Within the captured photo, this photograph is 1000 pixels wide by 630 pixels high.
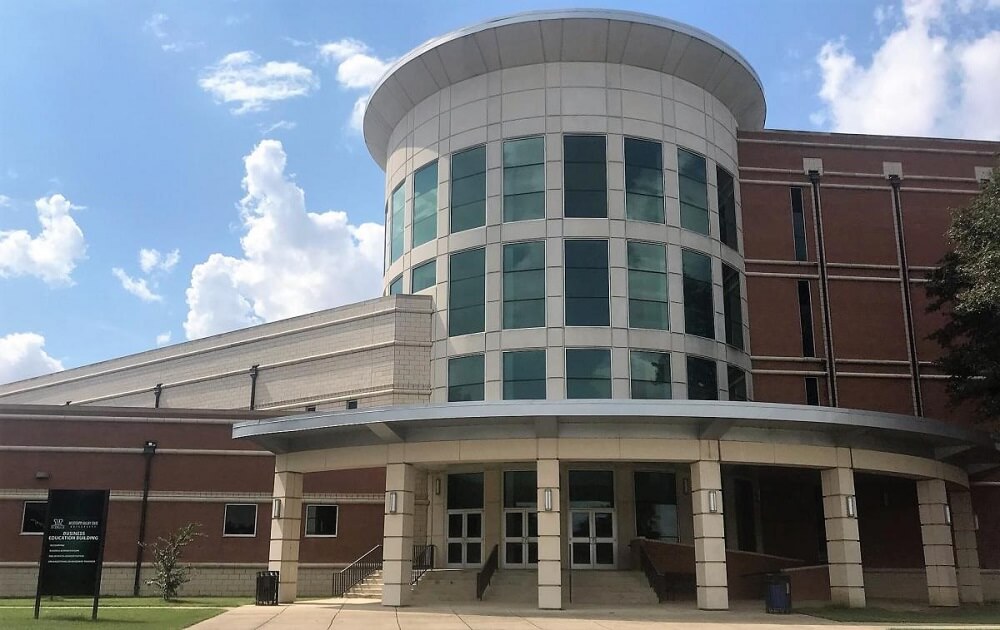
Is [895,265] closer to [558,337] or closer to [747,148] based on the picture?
[747,148]

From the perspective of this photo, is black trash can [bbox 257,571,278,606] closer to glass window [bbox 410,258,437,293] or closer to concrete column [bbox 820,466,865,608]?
glass window [bbox 410,258,437,293]

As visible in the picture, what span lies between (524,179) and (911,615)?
1871 cm

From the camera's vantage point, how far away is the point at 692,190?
34.8m

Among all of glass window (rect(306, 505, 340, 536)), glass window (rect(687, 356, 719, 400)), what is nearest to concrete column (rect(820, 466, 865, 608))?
glass window (rect(687, 356, 719, 400))

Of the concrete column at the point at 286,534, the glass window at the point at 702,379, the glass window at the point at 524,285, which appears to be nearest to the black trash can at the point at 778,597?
the glass window at the point at 702,379

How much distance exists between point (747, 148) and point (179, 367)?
27.3m

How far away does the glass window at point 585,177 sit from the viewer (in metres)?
33.3

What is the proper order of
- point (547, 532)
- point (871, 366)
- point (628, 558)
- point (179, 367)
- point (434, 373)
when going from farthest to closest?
point (179, 367)
point (871, 366)
point (434, 373)
point (628, 558)
point (547, 532)

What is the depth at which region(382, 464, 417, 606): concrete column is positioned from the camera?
25.1m

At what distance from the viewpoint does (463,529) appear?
33.3m

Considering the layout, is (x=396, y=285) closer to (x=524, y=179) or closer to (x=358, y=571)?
(x=524, y=179)

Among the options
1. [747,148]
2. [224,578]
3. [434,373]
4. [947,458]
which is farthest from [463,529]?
[747,148]

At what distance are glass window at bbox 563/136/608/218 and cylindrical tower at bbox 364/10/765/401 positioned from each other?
2.0 inches

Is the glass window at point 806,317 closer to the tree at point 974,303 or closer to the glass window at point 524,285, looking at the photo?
the tree at point 974,303
